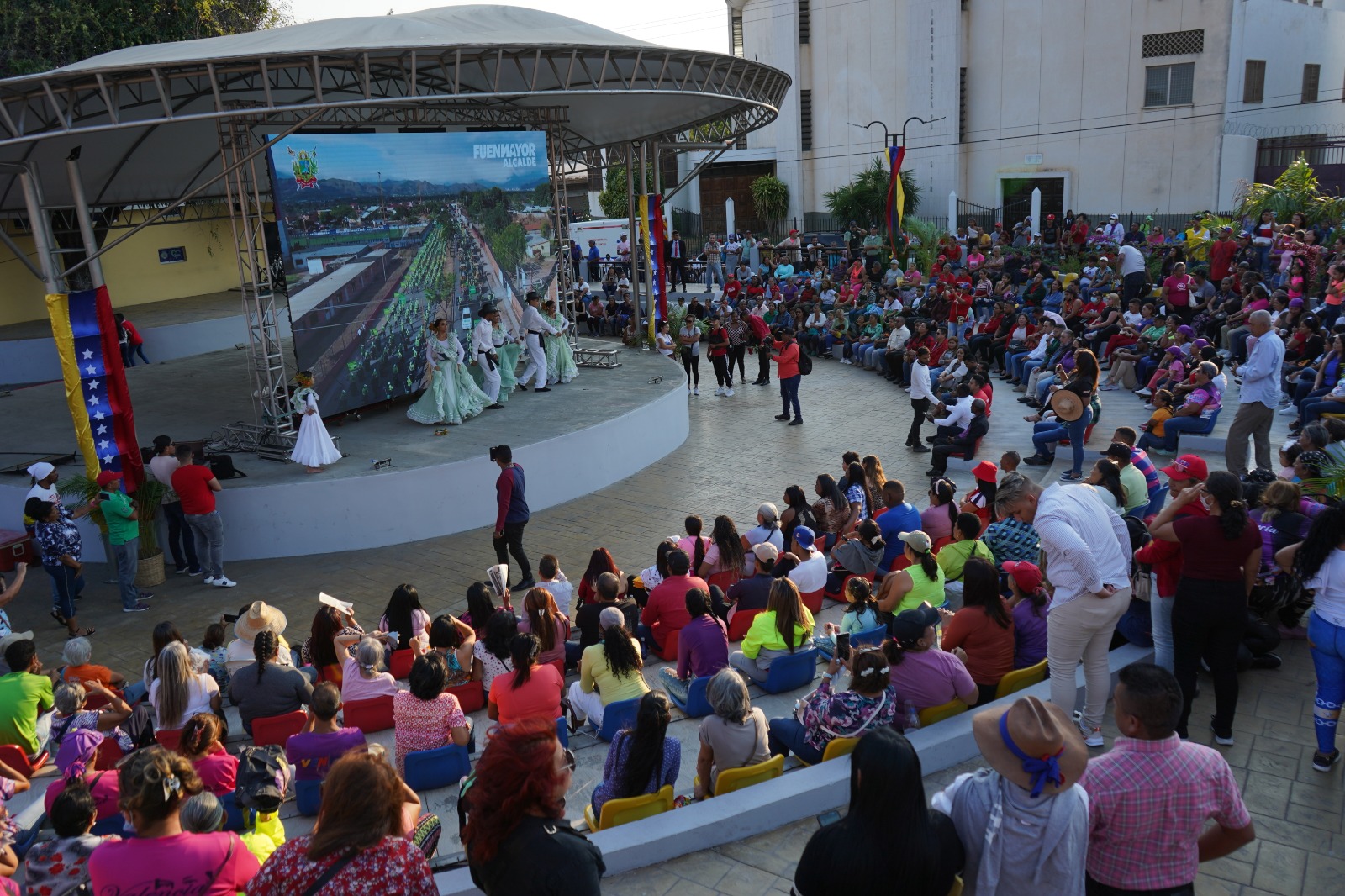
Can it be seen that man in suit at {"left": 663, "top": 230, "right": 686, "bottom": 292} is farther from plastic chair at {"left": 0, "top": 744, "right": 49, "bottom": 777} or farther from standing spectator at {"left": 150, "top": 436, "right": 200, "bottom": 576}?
plastic chair at {"left": 0, "top": 744, "right": 49, "bottom": 777}

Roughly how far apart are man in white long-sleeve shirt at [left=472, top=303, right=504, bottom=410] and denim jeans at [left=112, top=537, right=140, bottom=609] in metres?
5.69

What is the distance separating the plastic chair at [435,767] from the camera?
540cm

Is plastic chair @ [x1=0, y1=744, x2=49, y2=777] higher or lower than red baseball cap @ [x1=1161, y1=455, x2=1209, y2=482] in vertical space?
lower

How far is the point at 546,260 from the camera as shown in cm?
1742

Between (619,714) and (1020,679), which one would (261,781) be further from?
(1020,679)

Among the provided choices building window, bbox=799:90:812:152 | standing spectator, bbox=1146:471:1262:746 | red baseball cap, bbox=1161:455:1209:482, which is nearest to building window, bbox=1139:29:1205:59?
building window, bbox=799:90:812:152

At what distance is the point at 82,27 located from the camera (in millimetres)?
23016

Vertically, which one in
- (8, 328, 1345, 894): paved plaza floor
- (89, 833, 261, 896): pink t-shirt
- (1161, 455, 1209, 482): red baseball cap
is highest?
(1161, 455, 1209, 482): red baseball cap

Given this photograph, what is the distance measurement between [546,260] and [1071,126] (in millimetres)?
18769

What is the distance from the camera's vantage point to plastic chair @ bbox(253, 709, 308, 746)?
6047 millimetres

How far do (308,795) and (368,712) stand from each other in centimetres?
96

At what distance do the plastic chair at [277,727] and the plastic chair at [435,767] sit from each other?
100 centimetres

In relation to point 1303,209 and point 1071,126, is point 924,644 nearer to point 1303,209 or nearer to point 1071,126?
point 1303,209

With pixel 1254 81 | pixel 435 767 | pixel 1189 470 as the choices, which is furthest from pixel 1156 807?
pixel 1254 81
